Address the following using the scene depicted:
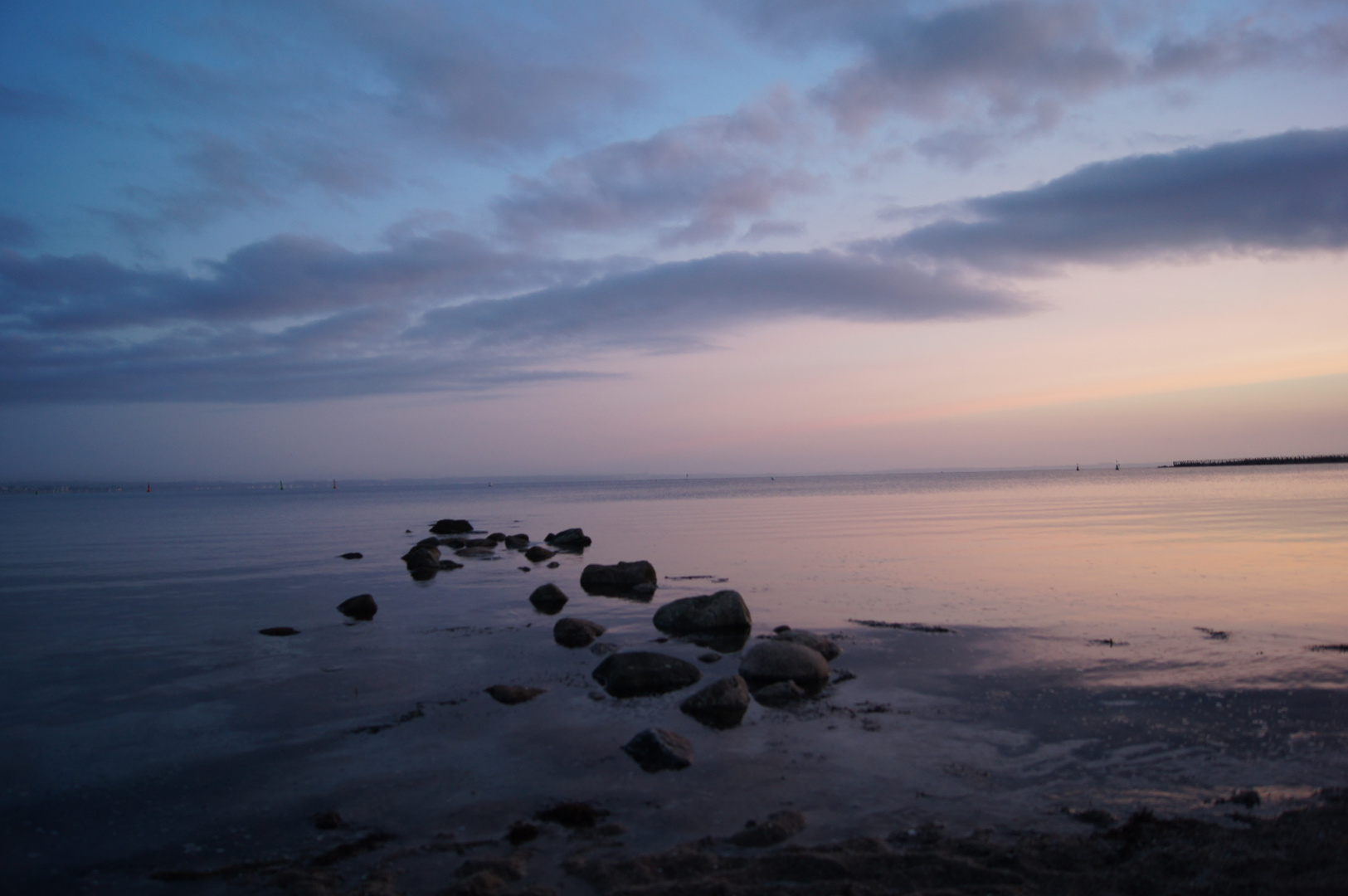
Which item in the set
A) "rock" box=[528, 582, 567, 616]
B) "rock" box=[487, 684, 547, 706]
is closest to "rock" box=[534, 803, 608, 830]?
"rock" box=[487, 684, 547, 706]

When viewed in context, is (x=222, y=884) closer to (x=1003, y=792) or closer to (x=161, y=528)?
(x=1003, y=792)

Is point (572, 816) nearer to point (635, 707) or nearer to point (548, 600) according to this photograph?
point (635, 707)

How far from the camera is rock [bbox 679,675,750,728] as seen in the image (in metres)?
10.1

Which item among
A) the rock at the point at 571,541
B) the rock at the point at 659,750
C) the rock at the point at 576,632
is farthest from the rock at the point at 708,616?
the rock at the point at 571,541

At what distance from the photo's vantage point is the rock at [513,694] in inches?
438

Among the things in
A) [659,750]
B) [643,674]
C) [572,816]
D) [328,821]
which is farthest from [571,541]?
[572,816]

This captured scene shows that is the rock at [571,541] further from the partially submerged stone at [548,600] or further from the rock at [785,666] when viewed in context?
the rock at [785,666]

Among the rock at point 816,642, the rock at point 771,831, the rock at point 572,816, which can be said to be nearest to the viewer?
the rock at point 771,831

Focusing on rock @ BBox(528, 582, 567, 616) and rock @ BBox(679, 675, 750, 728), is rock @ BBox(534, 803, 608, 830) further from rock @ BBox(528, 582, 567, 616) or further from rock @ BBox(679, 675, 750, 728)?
rock @ BBox(528, 582, 567, 616)

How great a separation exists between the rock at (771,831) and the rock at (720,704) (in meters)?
2.89

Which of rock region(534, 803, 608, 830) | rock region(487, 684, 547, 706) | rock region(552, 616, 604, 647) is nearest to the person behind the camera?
rock region(534, 803, 608, 830)

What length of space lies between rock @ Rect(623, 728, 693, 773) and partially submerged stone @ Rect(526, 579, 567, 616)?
1023 centimetres

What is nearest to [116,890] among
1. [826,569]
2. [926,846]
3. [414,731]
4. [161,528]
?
[414,731]

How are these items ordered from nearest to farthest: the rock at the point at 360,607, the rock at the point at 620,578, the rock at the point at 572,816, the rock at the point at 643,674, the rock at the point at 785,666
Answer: the rock at the point at 572,816
the rock at the point at 643,674
the rock at the point at 785,666
the rock at the point at 360,607
the rock at the point at 620,578
